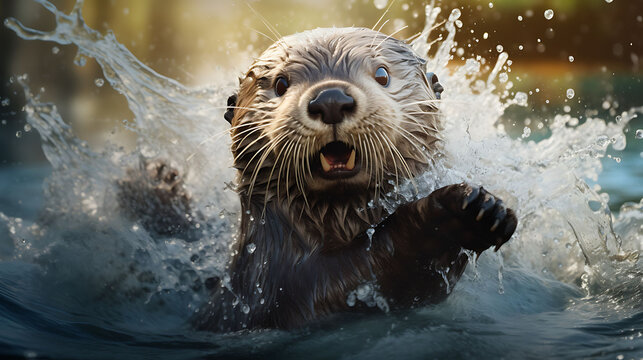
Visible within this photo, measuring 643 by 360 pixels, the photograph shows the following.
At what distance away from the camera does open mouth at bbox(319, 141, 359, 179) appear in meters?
2.20

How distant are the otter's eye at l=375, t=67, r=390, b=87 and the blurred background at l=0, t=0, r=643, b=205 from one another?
16.7 feet

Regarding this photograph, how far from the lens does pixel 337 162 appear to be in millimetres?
2209

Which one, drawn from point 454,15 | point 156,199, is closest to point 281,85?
point 156,199

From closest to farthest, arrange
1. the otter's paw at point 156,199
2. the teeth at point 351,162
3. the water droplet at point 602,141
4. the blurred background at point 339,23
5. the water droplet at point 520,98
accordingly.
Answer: the teeth at point 351,162 < the water droplet at point 602,141 < the water droplet at point 520,98 < the otter's paw at point 156,199 < the blurred background at point 339,23

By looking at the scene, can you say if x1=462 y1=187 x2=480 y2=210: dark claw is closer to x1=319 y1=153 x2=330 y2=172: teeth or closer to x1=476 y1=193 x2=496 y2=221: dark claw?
x1=476 y1=193 x2=496 y2=221: dark claw

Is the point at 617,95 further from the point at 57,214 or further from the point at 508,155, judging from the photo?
the point at 57,214

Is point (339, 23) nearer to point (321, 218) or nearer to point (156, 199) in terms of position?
point (156, 199)

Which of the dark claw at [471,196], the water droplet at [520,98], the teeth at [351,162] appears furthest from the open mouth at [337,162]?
the water droplet at [520,98]

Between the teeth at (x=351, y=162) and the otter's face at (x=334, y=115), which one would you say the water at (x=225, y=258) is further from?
the teeth at (x=351, y=162)

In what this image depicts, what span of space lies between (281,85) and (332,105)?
418 mm

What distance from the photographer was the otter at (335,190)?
2129 mm

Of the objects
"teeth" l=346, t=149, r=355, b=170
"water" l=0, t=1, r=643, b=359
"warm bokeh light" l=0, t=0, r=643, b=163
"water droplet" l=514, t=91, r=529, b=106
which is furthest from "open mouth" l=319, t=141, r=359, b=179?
"warm bokeh light" l=0, t=0, r=643, b=163

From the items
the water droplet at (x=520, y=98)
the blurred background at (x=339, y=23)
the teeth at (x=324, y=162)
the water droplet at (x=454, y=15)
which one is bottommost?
→ the teeth at (x=324, y=162)

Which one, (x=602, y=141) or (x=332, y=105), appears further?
(x=602, y=141)
